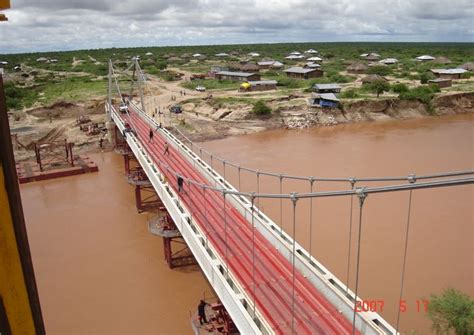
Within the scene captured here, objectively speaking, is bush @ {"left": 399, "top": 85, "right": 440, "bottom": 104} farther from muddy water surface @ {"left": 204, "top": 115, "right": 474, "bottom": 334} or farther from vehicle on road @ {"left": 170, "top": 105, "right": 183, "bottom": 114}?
vehicle on road @ {"left": 170, "top": 105, "right": 183, "bottom": 114}

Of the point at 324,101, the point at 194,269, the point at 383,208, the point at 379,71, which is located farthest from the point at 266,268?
the point at 379,71

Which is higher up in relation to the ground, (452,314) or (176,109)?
(176,109)

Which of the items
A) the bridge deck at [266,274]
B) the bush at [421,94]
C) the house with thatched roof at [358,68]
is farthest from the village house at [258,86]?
the bridge deck at [266,274]

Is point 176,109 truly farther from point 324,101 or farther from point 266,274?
point 266,274

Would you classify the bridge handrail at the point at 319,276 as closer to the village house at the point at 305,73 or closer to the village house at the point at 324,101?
the village house at the point at 324,101

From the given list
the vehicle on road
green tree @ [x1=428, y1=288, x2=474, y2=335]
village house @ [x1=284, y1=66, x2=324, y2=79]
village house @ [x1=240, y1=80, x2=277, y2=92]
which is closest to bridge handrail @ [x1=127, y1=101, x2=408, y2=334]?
green tree @ [x1=428, y1=288, x2=474, y2=335]

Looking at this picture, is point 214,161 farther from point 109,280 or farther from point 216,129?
point 109,280
